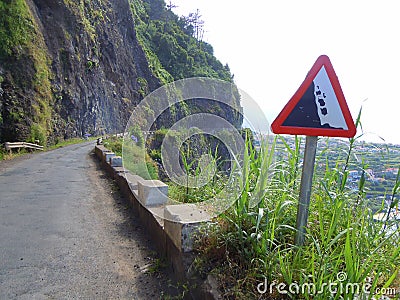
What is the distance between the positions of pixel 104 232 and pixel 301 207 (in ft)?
9.90

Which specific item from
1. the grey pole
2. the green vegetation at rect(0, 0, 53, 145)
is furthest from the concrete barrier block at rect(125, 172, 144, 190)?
the green vegetation at rect(0, 0, 53, 145)

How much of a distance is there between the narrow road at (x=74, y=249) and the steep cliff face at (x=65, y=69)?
11.8 meters

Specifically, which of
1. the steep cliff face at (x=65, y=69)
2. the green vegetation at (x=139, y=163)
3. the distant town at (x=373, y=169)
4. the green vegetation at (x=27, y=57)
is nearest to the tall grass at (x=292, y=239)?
the distant town at (x=373, y=169)

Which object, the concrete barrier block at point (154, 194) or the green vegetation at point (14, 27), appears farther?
the green vegetation at point (14, 27)

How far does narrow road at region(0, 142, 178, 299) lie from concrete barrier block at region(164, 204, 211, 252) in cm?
47

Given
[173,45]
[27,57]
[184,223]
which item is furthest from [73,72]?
[173,45]

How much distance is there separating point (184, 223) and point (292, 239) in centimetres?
85

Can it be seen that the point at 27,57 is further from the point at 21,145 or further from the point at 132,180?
the point at 132,180

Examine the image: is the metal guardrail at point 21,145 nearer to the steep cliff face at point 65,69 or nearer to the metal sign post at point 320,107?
the steep cliff face at point 65,69

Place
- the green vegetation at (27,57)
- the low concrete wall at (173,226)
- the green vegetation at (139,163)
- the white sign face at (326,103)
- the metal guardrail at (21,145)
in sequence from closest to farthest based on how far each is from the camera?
the white sign face at (326,103) → the low concrete wall at (173,226) → the green vegetation at (139,163) → the metal guardrail at (21,145) → the green vegetation at (27,57)

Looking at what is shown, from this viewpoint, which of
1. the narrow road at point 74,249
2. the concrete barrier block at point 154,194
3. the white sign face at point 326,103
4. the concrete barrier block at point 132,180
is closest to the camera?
the white sign face at point 326,103

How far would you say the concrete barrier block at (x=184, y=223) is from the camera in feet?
8.00

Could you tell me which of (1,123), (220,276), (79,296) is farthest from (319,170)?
(1,123)

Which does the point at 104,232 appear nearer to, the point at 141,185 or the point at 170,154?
the point at 141,185
